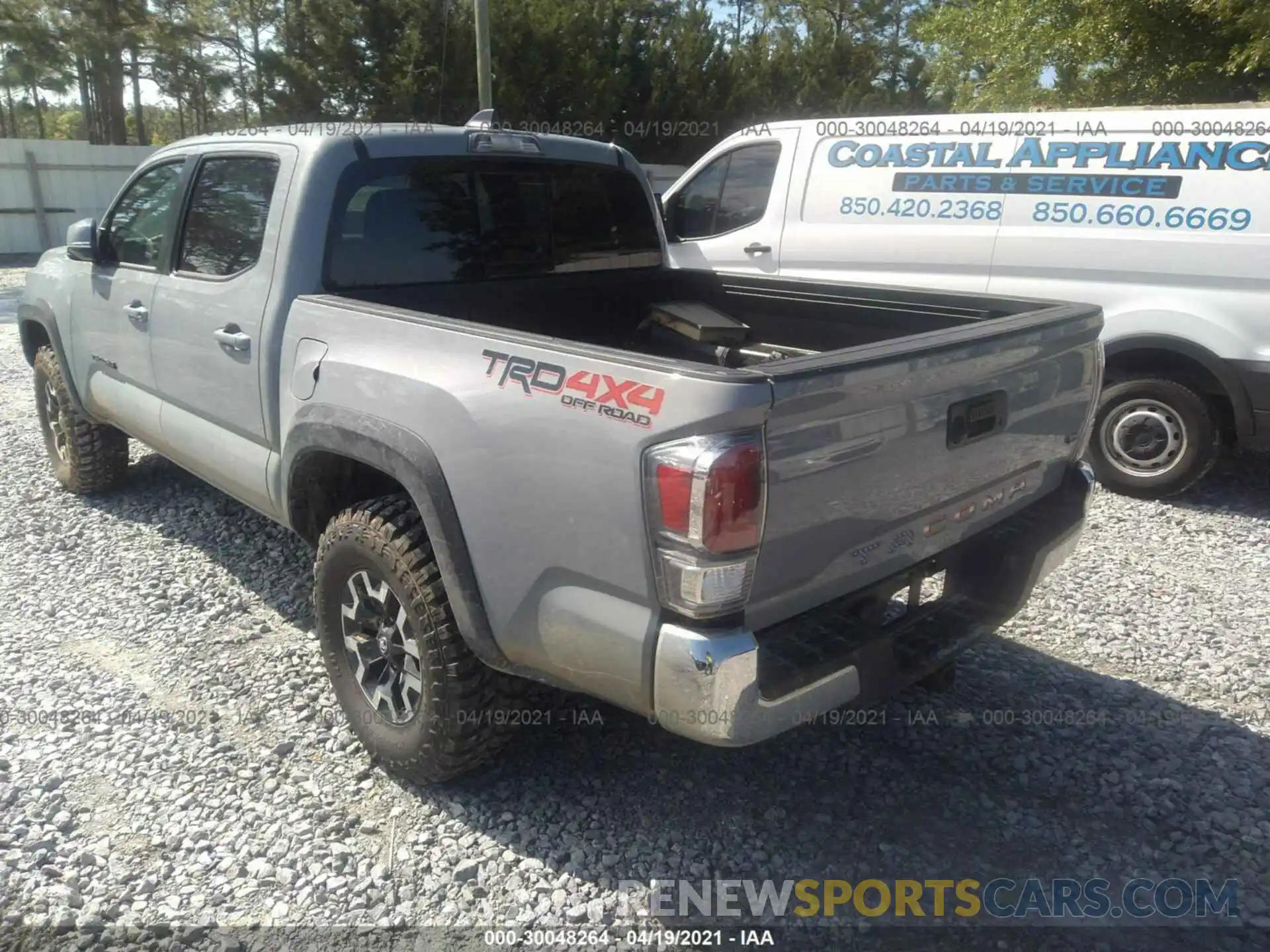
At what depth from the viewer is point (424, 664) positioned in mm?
2799

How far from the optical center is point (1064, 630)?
416 centimetres

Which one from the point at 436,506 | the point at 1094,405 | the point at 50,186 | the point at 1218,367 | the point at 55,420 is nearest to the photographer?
the point at 436,506

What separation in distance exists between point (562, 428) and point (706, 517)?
442 mm

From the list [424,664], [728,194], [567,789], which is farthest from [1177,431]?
[424,664]

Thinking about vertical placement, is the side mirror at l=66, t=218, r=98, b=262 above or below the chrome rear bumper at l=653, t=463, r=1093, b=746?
above

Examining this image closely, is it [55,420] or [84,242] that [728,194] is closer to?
[84,242]

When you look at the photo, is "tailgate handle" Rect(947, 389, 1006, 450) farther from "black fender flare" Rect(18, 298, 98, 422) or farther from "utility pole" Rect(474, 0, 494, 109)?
"utility pole" Rect(474, 0, 494, 109)

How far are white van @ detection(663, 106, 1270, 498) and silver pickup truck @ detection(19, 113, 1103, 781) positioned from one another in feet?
7.86

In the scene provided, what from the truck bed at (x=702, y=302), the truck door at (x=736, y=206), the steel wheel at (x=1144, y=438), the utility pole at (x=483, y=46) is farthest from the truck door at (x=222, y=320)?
the utility pole at (x=483, y=46)

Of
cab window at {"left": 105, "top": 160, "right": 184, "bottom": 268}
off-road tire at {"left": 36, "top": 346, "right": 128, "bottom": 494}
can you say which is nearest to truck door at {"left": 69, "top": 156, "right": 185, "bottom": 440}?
cab window at {"left": 105, "top": 160, "right": 184, "bottom": 268}

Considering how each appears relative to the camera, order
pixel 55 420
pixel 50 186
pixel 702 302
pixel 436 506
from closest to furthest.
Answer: pixel 436 506 → pixel 702 302 → pixel 55 420 → pixel 50 186

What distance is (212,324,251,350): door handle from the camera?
349cm

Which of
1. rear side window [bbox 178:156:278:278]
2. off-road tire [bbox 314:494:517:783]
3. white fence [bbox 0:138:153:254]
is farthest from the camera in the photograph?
white fence [bbox 0:138:153:254]

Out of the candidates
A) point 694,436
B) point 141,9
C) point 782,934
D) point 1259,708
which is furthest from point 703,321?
point 141,9
